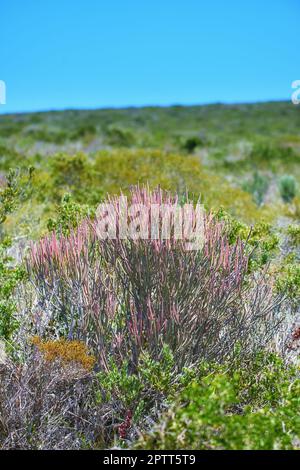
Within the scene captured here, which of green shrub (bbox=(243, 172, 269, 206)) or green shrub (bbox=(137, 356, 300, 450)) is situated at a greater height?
green shrub (bbox=(243, 172, 269, 206))

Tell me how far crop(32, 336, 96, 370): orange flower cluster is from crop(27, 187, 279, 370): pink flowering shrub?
6.1 inches

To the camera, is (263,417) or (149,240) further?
(149,240)

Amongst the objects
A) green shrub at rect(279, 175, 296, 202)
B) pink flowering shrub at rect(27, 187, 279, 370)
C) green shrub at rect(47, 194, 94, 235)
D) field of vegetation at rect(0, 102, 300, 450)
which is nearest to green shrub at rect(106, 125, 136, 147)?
green shrub at rect(279, 175, 296, 202)

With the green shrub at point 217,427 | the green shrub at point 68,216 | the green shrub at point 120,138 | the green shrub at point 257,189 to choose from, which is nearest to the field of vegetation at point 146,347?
the green shrub at point 217,427

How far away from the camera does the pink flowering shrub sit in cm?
403

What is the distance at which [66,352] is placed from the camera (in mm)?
3789

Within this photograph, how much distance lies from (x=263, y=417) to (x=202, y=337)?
117 centimetres

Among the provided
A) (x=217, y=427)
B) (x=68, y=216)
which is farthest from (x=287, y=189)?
(x=217, y=427)

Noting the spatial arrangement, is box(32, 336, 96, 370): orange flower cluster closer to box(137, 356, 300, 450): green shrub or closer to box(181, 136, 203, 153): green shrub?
box(137, 356, 300, 450): green shrub

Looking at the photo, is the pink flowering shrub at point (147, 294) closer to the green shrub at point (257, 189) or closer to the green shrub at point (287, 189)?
the green shrub at point (257, 189)

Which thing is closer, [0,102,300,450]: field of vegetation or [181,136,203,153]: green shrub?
[0,102,300,450]: field of vegetation

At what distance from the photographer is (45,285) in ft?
14.6
